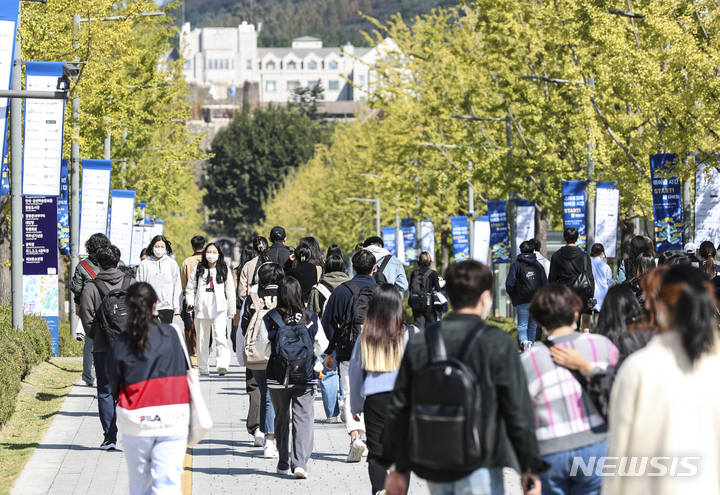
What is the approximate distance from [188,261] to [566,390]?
1029 cm

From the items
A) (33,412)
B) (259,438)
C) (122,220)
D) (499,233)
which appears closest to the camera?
(259,438)

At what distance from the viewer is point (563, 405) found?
4863mm

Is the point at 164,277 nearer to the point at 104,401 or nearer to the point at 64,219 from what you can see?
→ the point at 104,401

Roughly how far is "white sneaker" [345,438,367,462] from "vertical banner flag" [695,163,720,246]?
8416mm

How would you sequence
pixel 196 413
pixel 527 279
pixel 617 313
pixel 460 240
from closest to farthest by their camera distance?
1. pixel 617 313
2. pixel 196 413
3. pixel 527 279
4. pixel 460 240

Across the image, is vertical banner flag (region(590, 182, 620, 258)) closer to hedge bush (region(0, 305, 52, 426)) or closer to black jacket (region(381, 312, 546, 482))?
hedge bush (region(0, 305, 52, 426))

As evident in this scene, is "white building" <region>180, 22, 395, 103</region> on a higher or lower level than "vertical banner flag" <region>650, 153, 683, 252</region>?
higher

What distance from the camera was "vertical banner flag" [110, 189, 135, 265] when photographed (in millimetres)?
24203

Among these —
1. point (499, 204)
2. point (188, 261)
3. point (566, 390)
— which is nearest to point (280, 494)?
point (566, 390)

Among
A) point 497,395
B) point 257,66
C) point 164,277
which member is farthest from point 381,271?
point 257,66

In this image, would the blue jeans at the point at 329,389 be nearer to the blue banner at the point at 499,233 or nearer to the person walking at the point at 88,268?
the person walking at the point at 88,268

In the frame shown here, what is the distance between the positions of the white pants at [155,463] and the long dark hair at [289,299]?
2.37 m

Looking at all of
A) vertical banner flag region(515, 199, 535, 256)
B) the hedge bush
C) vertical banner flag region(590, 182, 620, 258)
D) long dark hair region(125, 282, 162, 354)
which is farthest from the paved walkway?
vertical banner flag region(515, 199, 535, 256)

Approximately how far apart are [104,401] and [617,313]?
18.1ft
